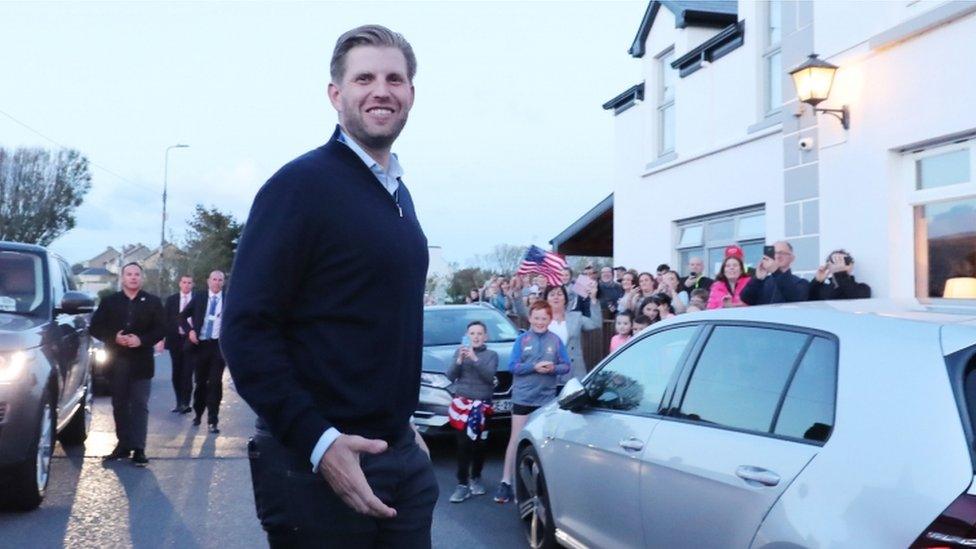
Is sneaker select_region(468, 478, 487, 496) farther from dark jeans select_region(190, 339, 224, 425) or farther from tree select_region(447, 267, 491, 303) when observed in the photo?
tree select_region(447, 267, 491, 303)

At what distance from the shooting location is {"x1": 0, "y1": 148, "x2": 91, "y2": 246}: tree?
155 ft

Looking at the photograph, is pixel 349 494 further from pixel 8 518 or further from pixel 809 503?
pixel 8 518

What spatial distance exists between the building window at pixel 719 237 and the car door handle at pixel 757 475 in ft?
27.7

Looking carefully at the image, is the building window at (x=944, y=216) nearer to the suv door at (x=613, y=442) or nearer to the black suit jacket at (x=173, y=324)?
the suv door at (x=613, y=442)

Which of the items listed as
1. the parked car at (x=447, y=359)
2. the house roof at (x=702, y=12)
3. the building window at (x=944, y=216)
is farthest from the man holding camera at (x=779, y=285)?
the house roof at (x=702, y=12)

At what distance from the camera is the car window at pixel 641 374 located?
4496mm

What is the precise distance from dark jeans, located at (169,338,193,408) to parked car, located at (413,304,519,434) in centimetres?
309

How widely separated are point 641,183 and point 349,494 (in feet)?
47.5

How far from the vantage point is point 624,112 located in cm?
1711

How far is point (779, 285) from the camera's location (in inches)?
329

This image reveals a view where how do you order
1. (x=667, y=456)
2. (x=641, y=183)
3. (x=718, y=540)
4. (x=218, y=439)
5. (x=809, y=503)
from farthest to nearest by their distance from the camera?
(x=641, y=183) < (x=218, y=439) < (x=667, y=456) < (x=718, y=540) < (x=809, y=503)

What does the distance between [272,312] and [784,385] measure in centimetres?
228

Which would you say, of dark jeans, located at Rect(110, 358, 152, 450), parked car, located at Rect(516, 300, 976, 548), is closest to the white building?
parked car, located at Rect(516, 300, 976, 548)

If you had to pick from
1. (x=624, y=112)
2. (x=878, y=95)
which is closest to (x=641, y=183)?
(x=624, y=112)
